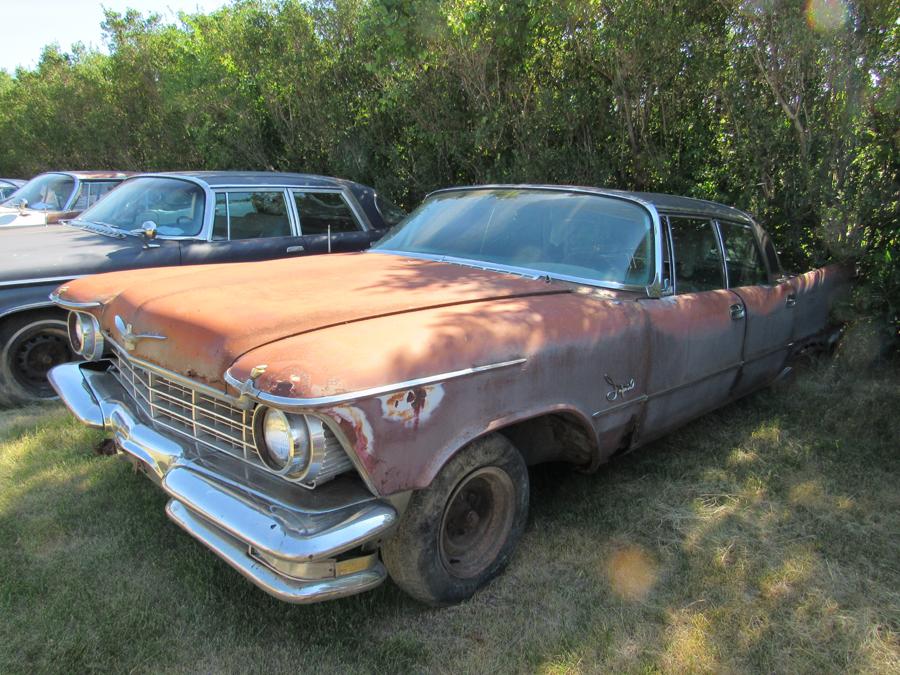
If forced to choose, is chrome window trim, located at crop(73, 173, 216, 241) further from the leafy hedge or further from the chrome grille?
the leafy hedge

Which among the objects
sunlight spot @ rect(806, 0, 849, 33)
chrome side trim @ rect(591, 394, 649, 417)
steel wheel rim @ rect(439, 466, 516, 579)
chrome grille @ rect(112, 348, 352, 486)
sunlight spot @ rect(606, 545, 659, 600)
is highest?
sunlight spot @ rect(806, 0, 849, 33)

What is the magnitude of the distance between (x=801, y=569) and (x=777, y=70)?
4.32m

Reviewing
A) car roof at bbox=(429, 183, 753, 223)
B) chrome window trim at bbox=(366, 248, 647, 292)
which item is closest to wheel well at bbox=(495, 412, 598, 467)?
chrome window trim at bbox=(366, 248, 647, 292)

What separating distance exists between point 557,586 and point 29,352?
3952mm

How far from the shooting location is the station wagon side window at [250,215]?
5.17 m

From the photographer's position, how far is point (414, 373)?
207cm

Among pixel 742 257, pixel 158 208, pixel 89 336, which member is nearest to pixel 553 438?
pixel 742 257

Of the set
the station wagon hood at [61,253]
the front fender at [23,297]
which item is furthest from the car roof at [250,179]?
the front fender at [23,297]

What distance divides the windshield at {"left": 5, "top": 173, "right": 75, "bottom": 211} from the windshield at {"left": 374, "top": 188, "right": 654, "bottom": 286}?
5.83 m

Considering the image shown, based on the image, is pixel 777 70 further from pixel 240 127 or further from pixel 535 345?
pixel 240 127

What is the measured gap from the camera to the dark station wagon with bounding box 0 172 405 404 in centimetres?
434

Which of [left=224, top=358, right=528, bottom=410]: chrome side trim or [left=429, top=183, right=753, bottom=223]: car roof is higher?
[left=429, top=183, right=753, bottom=223]: car roof

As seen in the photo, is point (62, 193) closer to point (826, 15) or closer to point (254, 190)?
point (254, 190)

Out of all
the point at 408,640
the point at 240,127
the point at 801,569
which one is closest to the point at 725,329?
the point at 801,569
